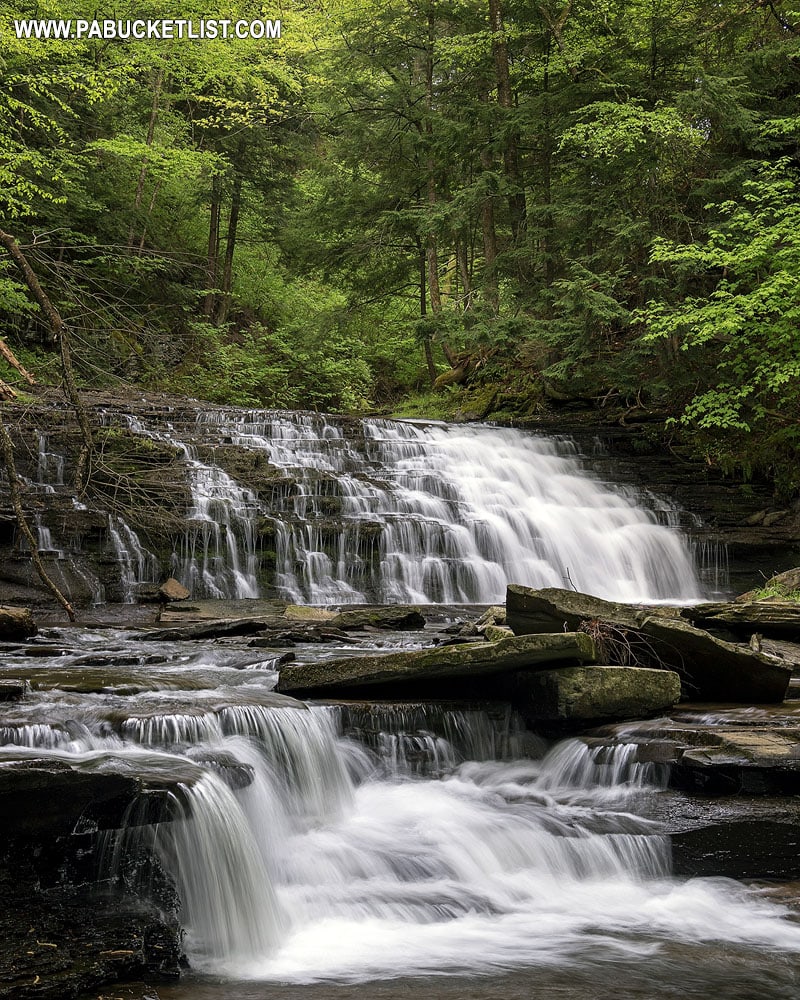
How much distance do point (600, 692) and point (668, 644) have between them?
1.08 m

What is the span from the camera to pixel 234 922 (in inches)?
180

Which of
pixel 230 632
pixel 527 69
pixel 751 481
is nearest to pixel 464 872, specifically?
pixel 230 632

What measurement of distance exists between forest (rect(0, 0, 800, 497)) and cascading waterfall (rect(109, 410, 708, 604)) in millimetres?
2178

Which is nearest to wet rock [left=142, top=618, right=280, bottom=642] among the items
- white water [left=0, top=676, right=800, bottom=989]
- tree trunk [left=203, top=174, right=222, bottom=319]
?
white water [left=0, top=676, right=800, bottom=989]

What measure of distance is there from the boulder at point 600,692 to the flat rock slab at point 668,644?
0.51 m

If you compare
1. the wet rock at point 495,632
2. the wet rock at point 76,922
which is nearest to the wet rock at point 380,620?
the wet rock at point 495,632

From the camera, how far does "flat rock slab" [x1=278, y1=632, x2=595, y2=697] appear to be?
252 inches

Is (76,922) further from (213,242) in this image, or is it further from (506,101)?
(213,242)

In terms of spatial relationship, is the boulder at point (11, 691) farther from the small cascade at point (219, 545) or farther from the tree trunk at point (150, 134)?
the tree trunk at point (150, 134)

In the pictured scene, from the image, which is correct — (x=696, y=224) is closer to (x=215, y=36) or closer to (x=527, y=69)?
(x=527, y=69)

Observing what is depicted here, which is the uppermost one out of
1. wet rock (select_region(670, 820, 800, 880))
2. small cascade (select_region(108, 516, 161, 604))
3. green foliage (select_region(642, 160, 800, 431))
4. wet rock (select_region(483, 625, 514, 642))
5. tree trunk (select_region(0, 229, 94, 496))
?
green foliage (select_region(642, 160, 800, 431))

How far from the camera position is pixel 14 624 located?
29.1ft

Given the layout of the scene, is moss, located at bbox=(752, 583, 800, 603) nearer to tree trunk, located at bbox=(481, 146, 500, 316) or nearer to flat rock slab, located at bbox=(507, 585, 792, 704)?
flat rock slab, located at bbox=(507, 585, 792, 704)

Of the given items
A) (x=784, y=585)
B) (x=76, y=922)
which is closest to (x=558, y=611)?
(x=76, y=922)
